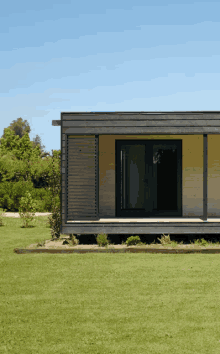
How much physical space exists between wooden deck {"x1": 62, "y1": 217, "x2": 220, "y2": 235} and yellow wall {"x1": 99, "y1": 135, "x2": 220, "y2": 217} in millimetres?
1365

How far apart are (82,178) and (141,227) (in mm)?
1894

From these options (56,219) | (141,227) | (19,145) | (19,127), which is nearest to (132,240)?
(141,227)

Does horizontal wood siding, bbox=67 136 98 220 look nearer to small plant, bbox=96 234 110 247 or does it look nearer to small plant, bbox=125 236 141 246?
small plant, bbox=96 234 110 247

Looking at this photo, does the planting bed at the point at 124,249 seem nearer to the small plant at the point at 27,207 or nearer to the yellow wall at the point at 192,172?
the yellow wall at the point at 192,172

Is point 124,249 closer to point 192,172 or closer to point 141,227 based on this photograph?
point 141,227

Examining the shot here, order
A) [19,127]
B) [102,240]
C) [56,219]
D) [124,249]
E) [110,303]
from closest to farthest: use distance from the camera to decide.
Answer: [110,303] → [124,249] → [102,240] → [56,219] → [19,127]

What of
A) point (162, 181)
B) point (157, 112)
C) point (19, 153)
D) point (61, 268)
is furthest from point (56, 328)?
point (19, 153)

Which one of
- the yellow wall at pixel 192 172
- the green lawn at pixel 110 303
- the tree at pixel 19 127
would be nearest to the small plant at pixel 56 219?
the yellow wall at pixel 192 172

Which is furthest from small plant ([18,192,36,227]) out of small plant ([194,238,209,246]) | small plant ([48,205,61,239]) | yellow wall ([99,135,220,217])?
small plant ([194,238,209,246])

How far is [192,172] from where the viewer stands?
11039mm

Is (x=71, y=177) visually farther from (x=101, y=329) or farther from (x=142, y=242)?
(x=101, y=329)

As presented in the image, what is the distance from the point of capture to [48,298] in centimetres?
555

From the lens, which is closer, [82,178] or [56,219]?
[82,178]

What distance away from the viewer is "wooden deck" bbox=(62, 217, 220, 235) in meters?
9.52
